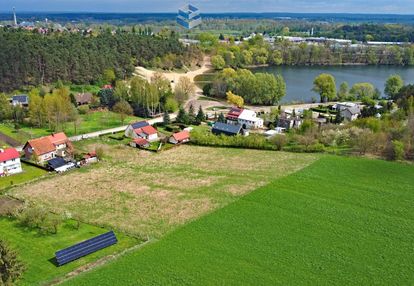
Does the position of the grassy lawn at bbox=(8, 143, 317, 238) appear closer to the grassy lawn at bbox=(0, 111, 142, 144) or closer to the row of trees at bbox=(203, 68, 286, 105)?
the grassy lawn at bbox=(0, 111, 142, 144)

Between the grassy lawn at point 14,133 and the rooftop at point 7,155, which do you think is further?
the grassy lawn at point 14,133

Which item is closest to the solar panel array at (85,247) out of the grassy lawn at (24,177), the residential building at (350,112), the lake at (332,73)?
the grassy lawn at (24,177)

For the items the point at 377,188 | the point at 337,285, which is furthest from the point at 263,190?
the point at 337,285

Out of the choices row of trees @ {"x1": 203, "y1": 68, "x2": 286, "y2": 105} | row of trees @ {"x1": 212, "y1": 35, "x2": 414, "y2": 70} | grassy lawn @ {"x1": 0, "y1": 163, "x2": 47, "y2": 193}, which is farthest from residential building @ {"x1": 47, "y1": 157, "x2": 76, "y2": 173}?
row of trees @ {"x1": 212, "y1": 35, "x2": 414, "y2": 70}

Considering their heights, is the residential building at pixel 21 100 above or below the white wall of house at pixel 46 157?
above

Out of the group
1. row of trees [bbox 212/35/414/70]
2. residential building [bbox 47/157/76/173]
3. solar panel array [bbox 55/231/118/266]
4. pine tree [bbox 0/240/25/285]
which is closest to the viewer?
pine tree [bbox 0/240/25/285]

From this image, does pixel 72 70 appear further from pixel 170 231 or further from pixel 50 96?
pixel 170 231

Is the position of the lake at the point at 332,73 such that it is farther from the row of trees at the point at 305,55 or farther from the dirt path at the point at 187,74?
the dirt path at the point at 187,74

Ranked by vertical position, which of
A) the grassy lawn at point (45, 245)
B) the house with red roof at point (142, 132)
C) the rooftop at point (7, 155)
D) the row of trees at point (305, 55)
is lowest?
the grassy lawn at point (45, 245)

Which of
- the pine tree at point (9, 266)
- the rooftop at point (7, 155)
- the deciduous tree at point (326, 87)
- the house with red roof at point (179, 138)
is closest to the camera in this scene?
the pine tree at point (9, 266)
